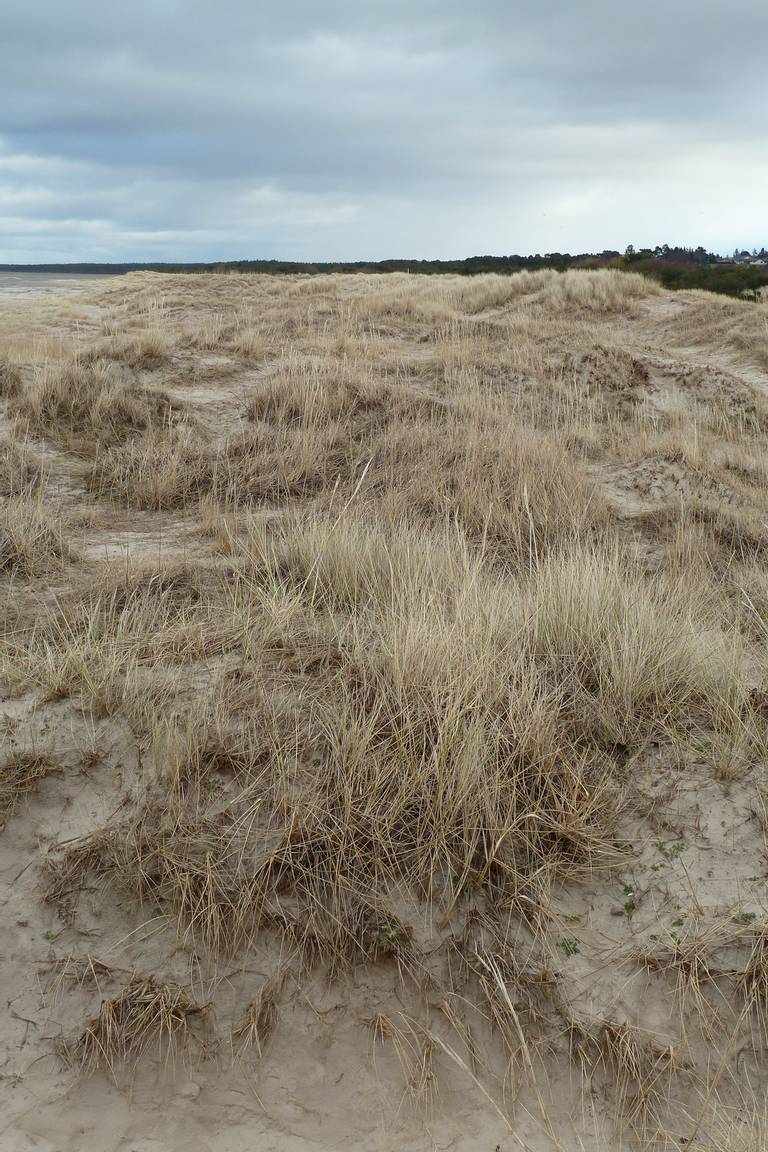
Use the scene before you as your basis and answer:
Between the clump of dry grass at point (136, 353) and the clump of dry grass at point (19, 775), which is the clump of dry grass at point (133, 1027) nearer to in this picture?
the clump of dry grass at point (19, 775)

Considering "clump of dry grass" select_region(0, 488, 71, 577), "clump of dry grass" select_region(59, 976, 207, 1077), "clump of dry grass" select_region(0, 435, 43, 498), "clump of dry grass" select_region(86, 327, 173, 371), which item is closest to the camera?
"clump of dry grass" select_region(59, 976, 207, 1077)

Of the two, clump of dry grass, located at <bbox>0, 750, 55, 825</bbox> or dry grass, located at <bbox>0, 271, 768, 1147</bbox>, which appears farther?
clump of dry grass, located at <bbox>0, 750, 55, 825</bbox>

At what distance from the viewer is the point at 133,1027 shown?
186 cm

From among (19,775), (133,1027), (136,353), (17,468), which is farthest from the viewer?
(136,353)

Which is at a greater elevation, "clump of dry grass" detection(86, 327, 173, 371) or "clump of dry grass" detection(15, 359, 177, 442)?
"clump of dry grass" detection(86, 327, 173, 371)

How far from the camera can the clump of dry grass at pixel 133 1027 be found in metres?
1.82

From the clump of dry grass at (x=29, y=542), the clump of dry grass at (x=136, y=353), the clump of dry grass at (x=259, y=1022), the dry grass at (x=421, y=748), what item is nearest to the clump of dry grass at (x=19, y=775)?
the dry grass at (x=421, y=748)

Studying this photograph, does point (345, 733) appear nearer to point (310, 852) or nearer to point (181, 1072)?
point (310, 852)

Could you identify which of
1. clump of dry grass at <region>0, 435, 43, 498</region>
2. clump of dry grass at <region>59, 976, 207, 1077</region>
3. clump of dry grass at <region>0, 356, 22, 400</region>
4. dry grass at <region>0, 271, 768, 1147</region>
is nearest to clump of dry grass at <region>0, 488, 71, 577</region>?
dry grass at <region>0, 271, 768, 1147</region>

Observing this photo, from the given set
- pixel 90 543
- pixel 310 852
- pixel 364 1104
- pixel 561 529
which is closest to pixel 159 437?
pixel 90 543

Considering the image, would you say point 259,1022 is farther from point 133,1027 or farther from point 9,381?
point 9,381

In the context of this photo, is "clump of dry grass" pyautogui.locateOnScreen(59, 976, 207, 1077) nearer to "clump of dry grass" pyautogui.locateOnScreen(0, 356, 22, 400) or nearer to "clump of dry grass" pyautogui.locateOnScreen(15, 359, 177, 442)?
"clump of dry grass" pyautogui.locateOnScreen(15, 359, 177, 442)

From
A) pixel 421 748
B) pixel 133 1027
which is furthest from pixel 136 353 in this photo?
pixel 133 1027

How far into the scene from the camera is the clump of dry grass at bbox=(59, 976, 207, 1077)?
182 cm
